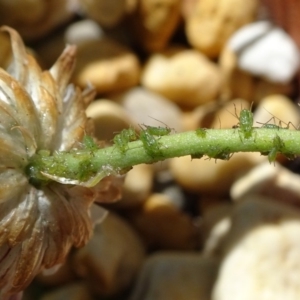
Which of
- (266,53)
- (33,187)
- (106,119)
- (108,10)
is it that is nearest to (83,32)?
(108,10)

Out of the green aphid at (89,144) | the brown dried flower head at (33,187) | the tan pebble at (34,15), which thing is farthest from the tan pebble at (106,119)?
the green aphid at (89,144)

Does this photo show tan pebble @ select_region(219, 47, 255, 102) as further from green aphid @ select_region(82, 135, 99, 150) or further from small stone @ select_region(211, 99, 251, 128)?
green aphid @ select_region(82, 135, 99, 150)

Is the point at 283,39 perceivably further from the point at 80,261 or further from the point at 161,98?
the point at 80,261

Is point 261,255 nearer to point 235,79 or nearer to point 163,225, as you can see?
point 163,225

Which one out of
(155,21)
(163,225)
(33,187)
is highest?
(33,187)

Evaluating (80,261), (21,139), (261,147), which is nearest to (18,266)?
(21,139)

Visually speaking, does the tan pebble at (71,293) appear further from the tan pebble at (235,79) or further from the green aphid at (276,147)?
the green aphid at (276,147)
